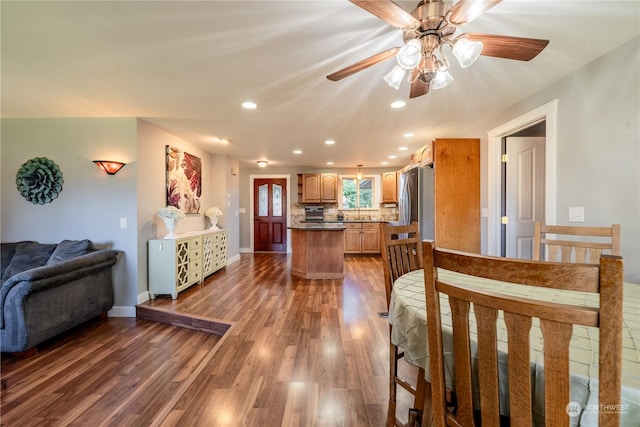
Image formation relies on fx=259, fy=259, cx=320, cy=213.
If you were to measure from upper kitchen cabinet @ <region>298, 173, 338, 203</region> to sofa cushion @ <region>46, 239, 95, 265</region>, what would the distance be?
14.8 ft

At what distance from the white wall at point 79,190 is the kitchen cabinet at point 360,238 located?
4.50m

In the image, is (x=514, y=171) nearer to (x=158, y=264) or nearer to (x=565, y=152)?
(x=565, y=152)

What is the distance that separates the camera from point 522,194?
287 centimetres

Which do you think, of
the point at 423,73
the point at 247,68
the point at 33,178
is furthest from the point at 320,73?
the point at 33,178

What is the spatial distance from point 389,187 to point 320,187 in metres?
1.81

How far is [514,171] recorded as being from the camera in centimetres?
289

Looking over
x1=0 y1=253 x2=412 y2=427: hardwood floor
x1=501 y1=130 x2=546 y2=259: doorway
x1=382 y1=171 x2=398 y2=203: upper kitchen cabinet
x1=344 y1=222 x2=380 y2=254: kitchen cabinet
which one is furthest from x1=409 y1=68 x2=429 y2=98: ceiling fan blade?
x1=382 y1=171 x2=398 y2=203: upper kitchen cabinet

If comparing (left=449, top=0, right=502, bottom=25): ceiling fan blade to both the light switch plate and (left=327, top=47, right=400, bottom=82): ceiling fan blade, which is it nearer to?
(left=327, top=47, right=400, bottom=82): ceiling fan blade

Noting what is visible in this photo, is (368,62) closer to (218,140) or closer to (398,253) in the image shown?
(398,253)

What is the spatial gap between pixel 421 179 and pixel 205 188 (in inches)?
150

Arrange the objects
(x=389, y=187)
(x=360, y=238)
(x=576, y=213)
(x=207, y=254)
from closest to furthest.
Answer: (x=576, y=213)
(x=207, y=254)
(x=360, y=238)
(x=389, y=187)

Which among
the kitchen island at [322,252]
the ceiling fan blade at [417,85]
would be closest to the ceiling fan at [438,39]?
the ceiling fan blade at [417,85]

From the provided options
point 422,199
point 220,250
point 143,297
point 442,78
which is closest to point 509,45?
point 442,78

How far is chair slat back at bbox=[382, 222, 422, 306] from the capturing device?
1.62 meters
